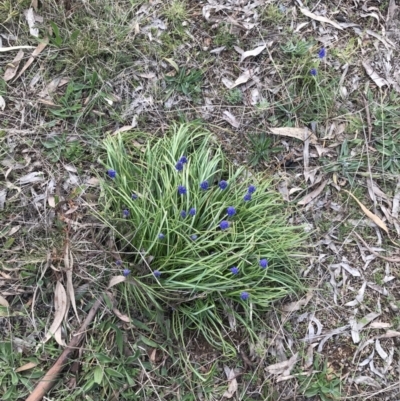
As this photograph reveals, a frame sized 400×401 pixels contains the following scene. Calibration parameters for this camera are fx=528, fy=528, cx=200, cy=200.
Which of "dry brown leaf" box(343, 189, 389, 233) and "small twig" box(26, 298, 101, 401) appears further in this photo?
"dry brown leaf" box(343, 189, 389, 233)

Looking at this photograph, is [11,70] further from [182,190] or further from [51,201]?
[182,190]

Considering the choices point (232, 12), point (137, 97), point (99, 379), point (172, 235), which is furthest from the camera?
point (232, 12)

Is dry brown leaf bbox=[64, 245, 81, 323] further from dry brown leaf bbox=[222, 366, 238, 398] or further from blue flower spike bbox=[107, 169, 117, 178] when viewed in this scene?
dry brown leaf bbox=[222, 366, 238, 398]

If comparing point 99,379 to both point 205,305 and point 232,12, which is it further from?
point 232,12

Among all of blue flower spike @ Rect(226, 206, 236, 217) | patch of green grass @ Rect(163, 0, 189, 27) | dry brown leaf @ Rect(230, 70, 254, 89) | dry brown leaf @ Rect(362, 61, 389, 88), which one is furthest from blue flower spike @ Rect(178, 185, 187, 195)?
dry brown leaf @ Rect(362, 61, 389, 88)

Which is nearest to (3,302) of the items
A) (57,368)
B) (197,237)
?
(57,368)

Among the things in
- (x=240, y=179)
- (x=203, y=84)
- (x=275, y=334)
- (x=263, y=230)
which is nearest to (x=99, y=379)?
(x=275, y=334)
